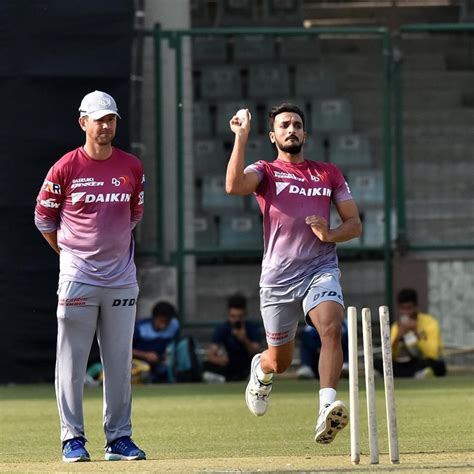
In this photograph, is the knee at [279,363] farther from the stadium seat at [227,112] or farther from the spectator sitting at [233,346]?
the stadium seat at [227,112]

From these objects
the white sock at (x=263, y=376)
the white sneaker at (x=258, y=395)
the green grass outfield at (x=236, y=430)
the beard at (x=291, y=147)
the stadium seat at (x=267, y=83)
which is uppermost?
the stadium seat at (x=267, y=83)

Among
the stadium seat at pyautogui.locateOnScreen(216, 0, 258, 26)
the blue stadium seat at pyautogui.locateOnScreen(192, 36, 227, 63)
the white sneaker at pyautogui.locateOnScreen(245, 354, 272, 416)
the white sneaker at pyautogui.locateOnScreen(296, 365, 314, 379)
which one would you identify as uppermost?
the stadium seat at pyautogui.locateOnScreen(216, 0, 258, 26)

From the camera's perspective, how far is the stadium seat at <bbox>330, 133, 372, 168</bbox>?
20750mm

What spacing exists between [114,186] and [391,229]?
429 inches

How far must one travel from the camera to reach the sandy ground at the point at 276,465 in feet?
25.9

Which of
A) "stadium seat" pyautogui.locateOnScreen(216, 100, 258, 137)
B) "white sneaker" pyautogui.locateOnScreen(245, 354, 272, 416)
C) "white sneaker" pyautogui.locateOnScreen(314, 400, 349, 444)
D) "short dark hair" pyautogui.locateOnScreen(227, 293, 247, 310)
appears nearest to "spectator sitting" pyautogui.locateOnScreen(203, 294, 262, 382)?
"short dark hair" pyautogui.locateOnScreen(227, 293, 247, 310)

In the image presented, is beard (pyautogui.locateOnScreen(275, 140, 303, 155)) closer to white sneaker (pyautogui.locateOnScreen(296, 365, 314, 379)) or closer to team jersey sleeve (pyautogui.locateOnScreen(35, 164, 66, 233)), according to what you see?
team jersey sleeve (pyautogui.locateOnScreen(35, 164, 66, 233))

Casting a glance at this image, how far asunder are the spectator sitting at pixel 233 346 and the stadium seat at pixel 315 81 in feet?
16.3

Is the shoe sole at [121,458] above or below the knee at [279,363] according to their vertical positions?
below

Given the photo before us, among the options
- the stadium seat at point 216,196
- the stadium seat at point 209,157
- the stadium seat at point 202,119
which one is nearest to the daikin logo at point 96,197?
the stadium seat at point 216,196

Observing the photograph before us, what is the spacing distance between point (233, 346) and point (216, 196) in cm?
331

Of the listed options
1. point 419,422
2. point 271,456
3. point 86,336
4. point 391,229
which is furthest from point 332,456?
point 391,229

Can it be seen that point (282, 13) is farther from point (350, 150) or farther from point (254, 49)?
point (350, 150)

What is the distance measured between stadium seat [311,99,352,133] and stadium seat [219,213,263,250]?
203 centimetres
